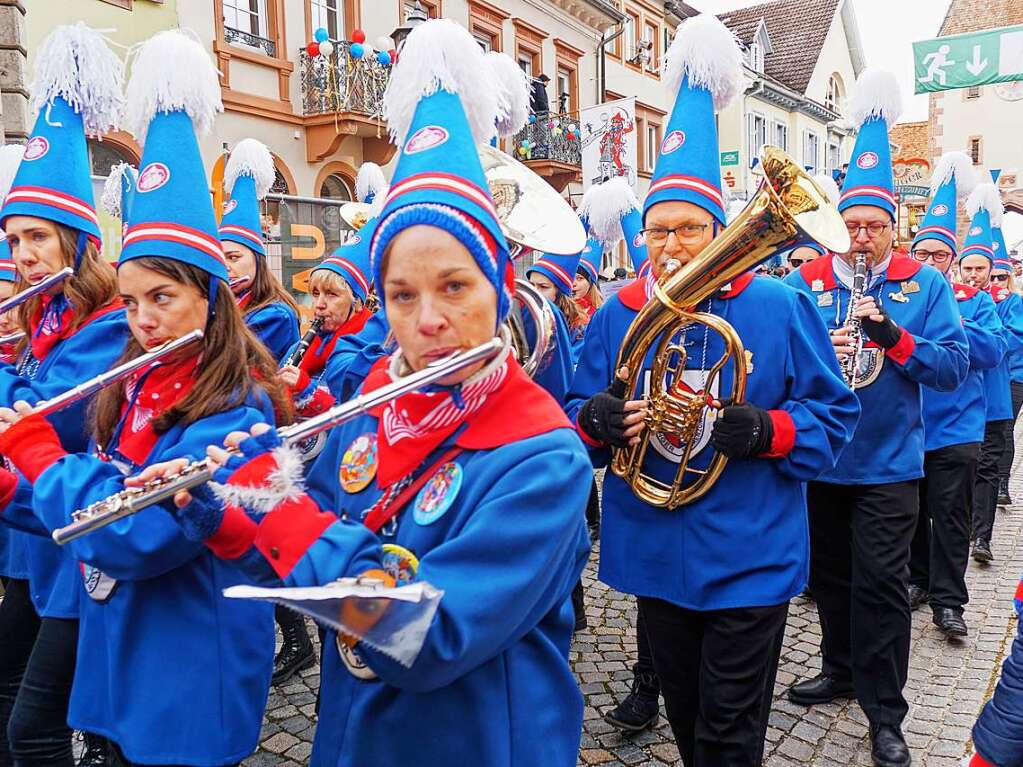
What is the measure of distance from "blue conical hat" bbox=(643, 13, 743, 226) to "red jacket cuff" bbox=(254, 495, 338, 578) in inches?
71.0

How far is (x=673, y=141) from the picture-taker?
9.66ft

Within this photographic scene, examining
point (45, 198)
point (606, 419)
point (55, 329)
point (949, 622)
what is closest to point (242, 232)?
point (45, 198)

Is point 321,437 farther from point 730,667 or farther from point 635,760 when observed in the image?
point 730,667

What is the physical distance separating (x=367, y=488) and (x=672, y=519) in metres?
1.30

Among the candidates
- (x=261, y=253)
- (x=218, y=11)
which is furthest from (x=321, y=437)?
(x=218, y=11)

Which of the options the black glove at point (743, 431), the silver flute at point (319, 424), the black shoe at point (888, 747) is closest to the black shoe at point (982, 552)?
the black shoe at point (888, 747)

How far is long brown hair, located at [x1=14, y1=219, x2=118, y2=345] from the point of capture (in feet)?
9.51

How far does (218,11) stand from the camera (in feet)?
39.5

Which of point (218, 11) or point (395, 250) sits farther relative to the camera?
point (218, 11)

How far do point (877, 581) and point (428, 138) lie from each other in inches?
109

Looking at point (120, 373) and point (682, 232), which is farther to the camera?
point (682, 232)

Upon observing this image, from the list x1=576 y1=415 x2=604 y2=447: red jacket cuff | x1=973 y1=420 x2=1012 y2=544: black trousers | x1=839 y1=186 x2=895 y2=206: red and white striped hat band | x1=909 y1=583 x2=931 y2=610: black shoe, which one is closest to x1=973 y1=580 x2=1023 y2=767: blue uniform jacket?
x1=576 y1=415 x2=604 y2=447: red jacket cuff

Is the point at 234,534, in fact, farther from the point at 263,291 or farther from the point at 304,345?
the point at 263,291

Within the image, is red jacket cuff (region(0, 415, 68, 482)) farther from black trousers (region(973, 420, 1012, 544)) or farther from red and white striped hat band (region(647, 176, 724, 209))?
black trousers (region(973, 420, 1012, 544))
